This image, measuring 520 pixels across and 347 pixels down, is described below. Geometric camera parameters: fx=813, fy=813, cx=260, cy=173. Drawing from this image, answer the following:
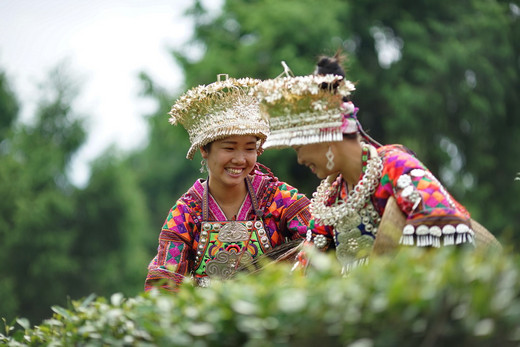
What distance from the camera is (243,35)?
2197 centimetres

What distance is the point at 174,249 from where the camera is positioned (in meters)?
5.02

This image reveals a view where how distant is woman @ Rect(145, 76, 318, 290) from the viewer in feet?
16.6

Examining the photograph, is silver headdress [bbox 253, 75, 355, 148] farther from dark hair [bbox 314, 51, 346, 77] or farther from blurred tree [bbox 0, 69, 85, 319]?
blurred tree [bbox 0, 69, 85, 319]

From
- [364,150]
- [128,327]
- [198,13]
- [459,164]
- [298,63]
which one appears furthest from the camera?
[198,13]

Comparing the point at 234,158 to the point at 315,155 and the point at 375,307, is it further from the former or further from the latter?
the point at 375,307

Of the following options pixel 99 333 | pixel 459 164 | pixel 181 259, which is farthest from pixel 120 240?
pixel 99 333

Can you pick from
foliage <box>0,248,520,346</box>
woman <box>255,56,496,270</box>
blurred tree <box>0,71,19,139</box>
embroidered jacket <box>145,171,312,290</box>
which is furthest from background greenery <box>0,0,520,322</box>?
foliage <box>0,248,520,346</box>

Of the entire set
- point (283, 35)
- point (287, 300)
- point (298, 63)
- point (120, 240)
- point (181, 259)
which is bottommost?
point (287, 300)

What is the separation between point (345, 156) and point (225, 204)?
1475 millimetres

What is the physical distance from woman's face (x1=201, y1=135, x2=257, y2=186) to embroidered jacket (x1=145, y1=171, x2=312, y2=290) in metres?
0.24

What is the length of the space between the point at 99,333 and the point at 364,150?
1.55m

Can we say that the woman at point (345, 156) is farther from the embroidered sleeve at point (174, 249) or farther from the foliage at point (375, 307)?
the embroidered sleeve at point (174, 249)

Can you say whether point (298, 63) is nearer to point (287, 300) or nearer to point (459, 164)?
point (459, 164)

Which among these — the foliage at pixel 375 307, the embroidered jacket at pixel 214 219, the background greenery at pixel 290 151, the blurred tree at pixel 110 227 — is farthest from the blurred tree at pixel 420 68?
the foliage at pixel 375 307
